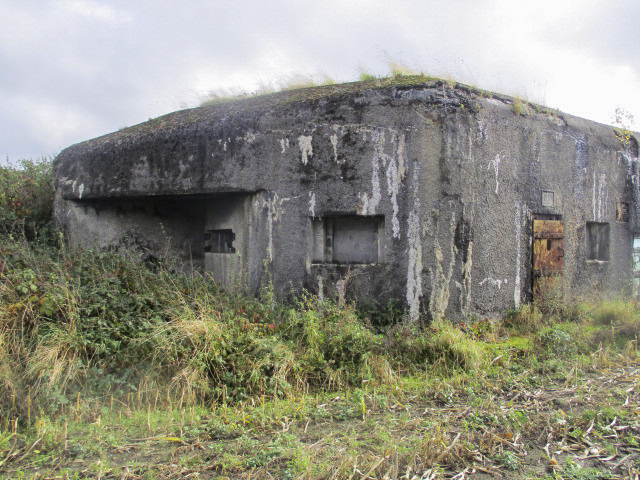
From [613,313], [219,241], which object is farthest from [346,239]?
[613,313]

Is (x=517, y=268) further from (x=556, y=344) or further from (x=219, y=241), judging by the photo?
(x=219, y=241)

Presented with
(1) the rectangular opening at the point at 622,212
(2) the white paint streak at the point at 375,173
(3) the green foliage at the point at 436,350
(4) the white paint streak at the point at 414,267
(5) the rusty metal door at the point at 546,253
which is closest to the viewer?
(3) the green foliage at the point at 436,350

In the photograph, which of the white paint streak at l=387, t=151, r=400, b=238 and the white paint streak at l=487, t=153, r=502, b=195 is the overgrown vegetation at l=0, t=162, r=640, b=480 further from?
the white paint streak at l=487, t=153, r=502, b=195

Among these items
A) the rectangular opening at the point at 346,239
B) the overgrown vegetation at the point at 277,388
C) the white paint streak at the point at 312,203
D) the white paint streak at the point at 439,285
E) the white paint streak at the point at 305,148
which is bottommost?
the overgrown vegetation at the point at 277,388

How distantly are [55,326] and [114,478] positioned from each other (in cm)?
185

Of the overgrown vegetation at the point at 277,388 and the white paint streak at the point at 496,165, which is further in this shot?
the white paint streak at the point at 496,165

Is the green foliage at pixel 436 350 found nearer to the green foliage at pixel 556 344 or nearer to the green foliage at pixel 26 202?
the green foliage at pixel 556 344

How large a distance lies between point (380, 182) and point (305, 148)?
93cm

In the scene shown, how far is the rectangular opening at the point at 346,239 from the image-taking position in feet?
21.0

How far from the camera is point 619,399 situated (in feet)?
14.7

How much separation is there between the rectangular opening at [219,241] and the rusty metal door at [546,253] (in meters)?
3.81

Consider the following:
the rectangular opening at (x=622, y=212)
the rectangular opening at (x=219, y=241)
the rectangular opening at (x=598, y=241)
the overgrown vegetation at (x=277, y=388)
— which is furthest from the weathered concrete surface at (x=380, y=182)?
the rectangular opening at (x=622, y=212)

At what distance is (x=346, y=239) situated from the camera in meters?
6.50

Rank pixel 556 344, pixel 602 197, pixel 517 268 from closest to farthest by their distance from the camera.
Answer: pixel 556 344, pixel 517 268, pixel 602 197
